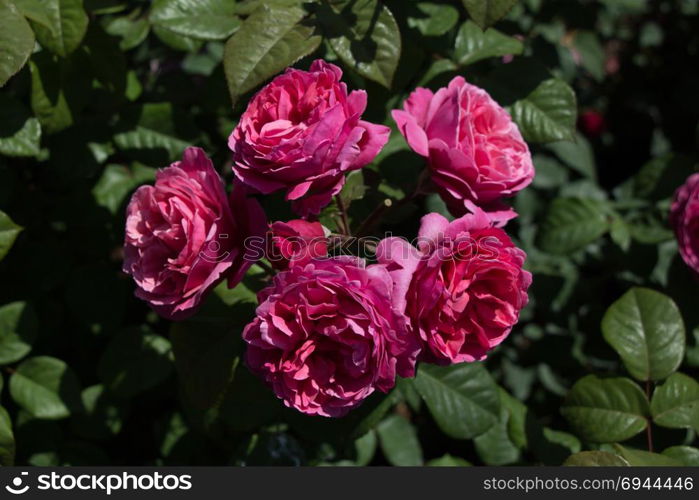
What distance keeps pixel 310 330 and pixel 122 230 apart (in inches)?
33.5

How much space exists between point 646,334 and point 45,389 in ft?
4.34

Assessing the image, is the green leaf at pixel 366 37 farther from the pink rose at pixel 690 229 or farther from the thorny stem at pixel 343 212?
the pink rose at pixel 690 229

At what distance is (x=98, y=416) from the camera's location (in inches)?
68.0

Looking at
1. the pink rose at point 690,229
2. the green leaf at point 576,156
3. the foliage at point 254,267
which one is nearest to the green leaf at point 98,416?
the foliage at point 254,267

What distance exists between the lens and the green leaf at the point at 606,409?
1407mm

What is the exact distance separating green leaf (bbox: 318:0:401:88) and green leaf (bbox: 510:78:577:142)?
393 millimetres

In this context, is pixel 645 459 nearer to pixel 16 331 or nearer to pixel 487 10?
pixel 487 10

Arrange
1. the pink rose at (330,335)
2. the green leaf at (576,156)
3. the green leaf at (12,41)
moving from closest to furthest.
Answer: the pink rose at (330,335)
the green leaf at (12,41)
the green leaf at (576,156)

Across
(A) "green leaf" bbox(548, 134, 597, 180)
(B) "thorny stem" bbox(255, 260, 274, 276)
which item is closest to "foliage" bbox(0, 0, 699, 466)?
(B) "thorny stem" bbox(255, 260, 274, 276)

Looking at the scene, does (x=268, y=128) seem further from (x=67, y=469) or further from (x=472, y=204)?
(x=67, y=469)

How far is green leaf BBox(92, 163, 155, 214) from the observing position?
170 centimetres

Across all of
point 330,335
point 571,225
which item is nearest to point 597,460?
point 330,335

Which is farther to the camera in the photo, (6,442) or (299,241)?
(6,442)

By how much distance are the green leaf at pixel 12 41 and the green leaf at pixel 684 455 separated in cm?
140
